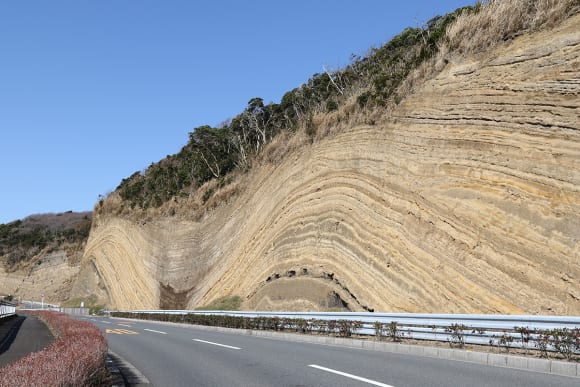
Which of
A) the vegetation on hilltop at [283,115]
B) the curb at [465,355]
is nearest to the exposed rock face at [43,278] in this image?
the vegetation on hilltop at [283,115]

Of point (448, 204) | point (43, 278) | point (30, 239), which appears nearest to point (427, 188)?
point (448, 204)

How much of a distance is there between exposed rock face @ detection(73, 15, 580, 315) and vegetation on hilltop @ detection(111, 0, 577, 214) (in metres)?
1.14

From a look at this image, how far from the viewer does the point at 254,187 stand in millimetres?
36094

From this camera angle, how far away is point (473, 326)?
456 inches

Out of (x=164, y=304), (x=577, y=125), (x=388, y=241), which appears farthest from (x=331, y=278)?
(x=164, y=304)

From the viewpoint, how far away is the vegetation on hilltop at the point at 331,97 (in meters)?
20.4

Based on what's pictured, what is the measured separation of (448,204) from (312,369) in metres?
11.1

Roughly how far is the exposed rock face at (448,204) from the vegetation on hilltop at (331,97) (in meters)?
1.14

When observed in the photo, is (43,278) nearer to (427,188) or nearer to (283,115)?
(283,115)

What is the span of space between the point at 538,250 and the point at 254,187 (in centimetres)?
2311

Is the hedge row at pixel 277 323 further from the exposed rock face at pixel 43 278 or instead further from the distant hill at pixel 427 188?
the exposed rock face at pixel 43 278

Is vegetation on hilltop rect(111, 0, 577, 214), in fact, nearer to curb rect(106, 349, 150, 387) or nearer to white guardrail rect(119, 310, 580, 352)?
white guardrail rect(119, 310, 580, 352)

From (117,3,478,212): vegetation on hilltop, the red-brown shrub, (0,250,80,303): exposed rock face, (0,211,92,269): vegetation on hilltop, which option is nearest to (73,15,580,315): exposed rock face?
(117,3,478,212): vegetation on hilltop

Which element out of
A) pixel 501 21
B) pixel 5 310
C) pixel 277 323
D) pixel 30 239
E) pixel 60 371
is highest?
pixel 501 21
